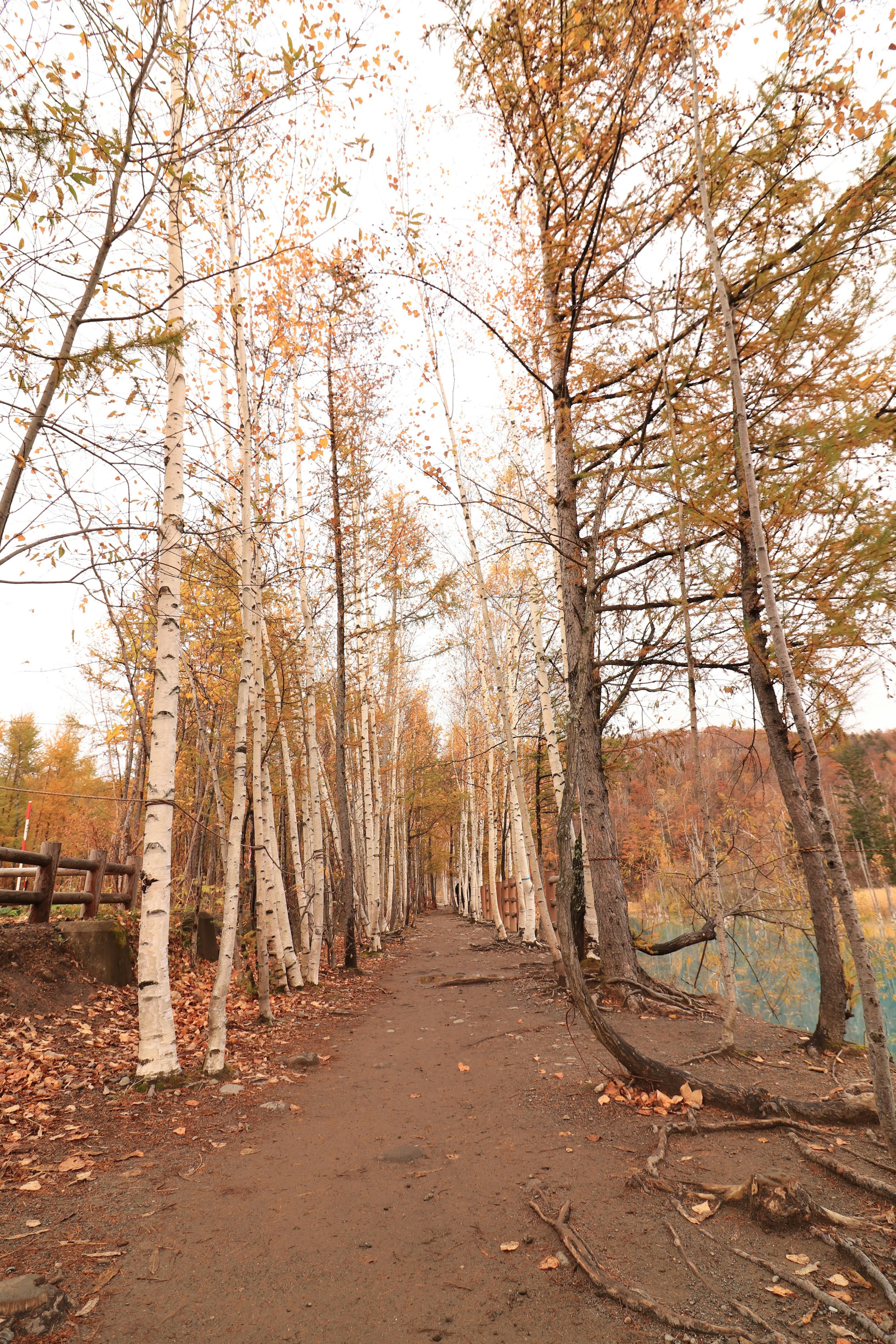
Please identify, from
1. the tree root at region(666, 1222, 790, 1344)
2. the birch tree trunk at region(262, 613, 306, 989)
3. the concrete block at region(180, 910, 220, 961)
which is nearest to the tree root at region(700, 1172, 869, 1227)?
the tree root at region(666, 1222, 790, 1344)

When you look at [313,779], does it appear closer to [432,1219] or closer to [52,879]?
[52,879]

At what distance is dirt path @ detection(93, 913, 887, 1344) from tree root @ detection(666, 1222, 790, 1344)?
0.02m

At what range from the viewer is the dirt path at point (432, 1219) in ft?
7.20

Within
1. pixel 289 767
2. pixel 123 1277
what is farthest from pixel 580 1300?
pixel 289 767

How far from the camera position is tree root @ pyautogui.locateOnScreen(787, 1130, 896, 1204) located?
263 cm

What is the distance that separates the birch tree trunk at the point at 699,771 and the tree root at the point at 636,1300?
207 centimetres

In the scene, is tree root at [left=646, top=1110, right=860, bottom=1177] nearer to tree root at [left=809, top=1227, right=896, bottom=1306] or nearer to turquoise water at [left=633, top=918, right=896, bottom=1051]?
tree root at [left=809, top=1227, right=896, bottom=1306]

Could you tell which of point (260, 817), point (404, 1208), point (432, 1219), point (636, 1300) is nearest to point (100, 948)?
point (260, 817)

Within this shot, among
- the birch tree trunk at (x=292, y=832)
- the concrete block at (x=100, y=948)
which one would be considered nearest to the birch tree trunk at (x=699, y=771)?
the birch tree trunk at (x=292, y=832)

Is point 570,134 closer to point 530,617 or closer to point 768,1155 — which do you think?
point 768,1155

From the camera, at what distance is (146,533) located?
443 centimetres

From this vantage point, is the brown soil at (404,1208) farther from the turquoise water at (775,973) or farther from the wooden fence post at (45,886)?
the wooden fence post at (45,886)

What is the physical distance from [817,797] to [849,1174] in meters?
1.71

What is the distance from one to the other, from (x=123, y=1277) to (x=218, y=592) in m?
9.21
